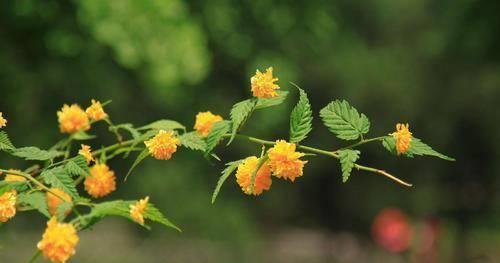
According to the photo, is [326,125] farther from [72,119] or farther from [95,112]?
[72,119]

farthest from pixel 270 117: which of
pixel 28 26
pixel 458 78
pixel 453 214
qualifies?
pixel 453 214

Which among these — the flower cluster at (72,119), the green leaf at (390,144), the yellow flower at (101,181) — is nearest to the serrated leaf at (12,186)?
the yellow flower at (101,181)

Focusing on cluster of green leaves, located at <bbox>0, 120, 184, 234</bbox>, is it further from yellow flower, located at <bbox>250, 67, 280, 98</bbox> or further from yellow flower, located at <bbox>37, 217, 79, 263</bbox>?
yellow flower, located at <bbox>250, 67, 280, 98</bbox>

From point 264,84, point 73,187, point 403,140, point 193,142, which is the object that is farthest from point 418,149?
point 73,187

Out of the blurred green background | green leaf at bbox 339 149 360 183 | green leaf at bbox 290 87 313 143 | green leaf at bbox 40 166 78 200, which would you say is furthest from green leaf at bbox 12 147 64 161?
the blurred green background

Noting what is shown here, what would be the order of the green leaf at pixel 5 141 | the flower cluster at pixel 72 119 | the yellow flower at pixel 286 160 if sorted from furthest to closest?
the flower cluster at pixel 72 119
the green leaf at pixel 5 141
the yellow flower at pixel 286 160

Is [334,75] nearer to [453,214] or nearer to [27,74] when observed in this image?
[453,214]

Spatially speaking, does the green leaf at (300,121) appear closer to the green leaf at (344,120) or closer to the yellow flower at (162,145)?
the green leaf at (344,120)
